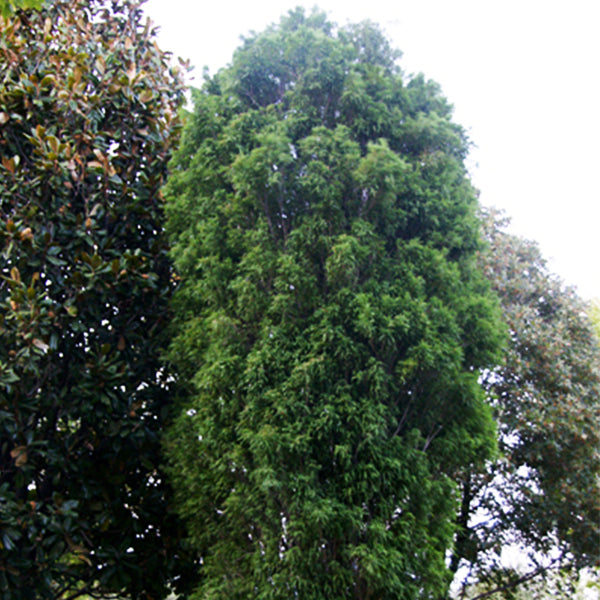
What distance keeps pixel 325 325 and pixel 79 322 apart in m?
3.06

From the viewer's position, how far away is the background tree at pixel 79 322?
670 centimetres

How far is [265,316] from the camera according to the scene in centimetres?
669

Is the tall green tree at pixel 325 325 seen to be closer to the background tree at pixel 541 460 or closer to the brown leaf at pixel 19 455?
the brown leaf at pixel 19 455

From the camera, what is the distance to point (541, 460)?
34.4ft

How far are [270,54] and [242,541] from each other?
6233mm

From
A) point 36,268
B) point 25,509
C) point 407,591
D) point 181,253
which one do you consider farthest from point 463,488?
Result: point 36,268

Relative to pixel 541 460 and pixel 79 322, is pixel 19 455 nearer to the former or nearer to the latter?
pixel 79 322

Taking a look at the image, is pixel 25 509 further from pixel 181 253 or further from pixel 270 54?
pixel 270 54

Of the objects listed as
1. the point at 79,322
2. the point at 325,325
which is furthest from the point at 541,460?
the point at 79,322

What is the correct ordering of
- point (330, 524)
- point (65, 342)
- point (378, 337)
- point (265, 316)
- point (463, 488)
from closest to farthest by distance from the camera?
point (330, 524)
point (378, 337)
point (265, 316)
point (65, 342)
point (463, 488)

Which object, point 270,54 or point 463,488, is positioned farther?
point 463,488

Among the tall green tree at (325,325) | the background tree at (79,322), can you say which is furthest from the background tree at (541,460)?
the background tree at (79,322)

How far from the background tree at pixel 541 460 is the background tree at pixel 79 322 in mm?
5765

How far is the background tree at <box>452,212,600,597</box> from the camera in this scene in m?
10.1
